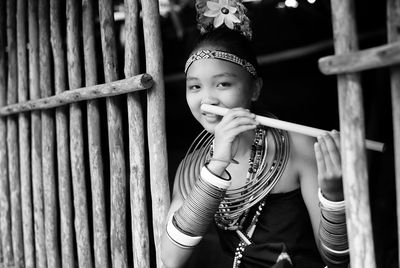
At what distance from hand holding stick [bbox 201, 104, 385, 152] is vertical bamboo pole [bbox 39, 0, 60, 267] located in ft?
4.16

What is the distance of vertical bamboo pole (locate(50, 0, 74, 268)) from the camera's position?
2.54 meters

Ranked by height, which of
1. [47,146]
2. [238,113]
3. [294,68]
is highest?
[294,68]

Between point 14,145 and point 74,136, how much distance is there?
709 mm

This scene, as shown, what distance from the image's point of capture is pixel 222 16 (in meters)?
1.88

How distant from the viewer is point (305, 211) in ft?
6.23

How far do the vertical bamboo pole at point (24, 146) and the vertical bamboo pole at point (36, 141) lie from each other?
82 millimetres

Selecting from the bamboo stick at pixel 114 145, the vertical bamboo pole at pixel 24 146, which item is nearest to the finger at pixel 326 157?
the bamboo stick at pixel 114 145

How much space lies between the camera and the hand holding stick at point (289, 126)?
4.56ft

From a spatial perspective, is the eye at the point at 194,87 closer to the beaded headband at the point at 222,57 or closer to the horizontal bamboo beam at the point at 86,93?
the beaded headband at the point at 222,57

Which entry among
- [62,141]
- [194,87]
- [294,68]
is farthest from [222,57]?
[294,68]

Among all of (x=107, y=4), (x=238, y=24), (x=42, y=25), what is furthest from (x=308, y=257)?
(x=42, y=25)

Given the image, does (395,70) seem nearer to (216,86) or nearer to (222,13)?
(216,86)

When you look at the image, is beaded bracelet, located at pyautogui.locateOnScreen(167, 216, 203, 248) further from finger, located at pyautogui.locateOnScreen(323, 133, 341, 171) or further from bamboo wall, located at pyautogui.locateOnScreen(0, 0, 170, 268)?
finger, located at pyautogui.locateOnScreen(323, 133, 341, 171)

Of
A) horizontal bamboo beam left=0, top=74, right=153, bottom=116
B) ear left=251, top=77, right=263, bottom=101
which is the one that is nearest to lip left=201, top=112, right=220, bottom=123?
ear left=251, top=77, right=263, bottom=101
